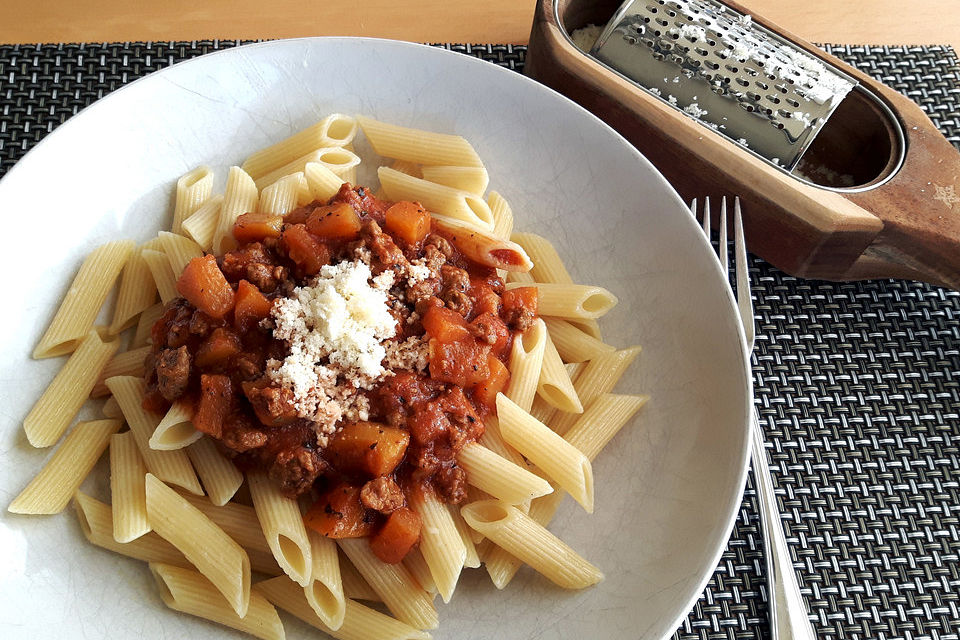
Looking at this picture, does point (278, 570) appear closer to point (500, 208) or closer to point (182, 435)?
point (182, 435)

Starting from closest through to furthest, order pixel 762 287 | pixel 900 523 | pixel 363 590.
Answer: pixel 363 590, pixel 900 523, pixel 762 287

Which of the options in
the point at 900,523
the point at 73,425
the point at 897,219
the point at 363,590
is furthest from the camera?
the point at 897,219

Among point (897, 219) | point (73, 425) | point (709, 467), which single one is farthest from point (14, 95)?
point (897, 219)

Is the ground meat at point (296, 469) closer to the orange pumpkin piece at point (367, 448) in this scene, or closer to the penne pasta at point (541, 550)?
the orange pumpkin piece at point (367, 448)

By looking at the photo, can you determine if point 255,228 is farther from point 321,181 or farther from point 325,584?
point 325,584

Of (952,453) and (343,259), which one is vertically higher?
(343,259)
